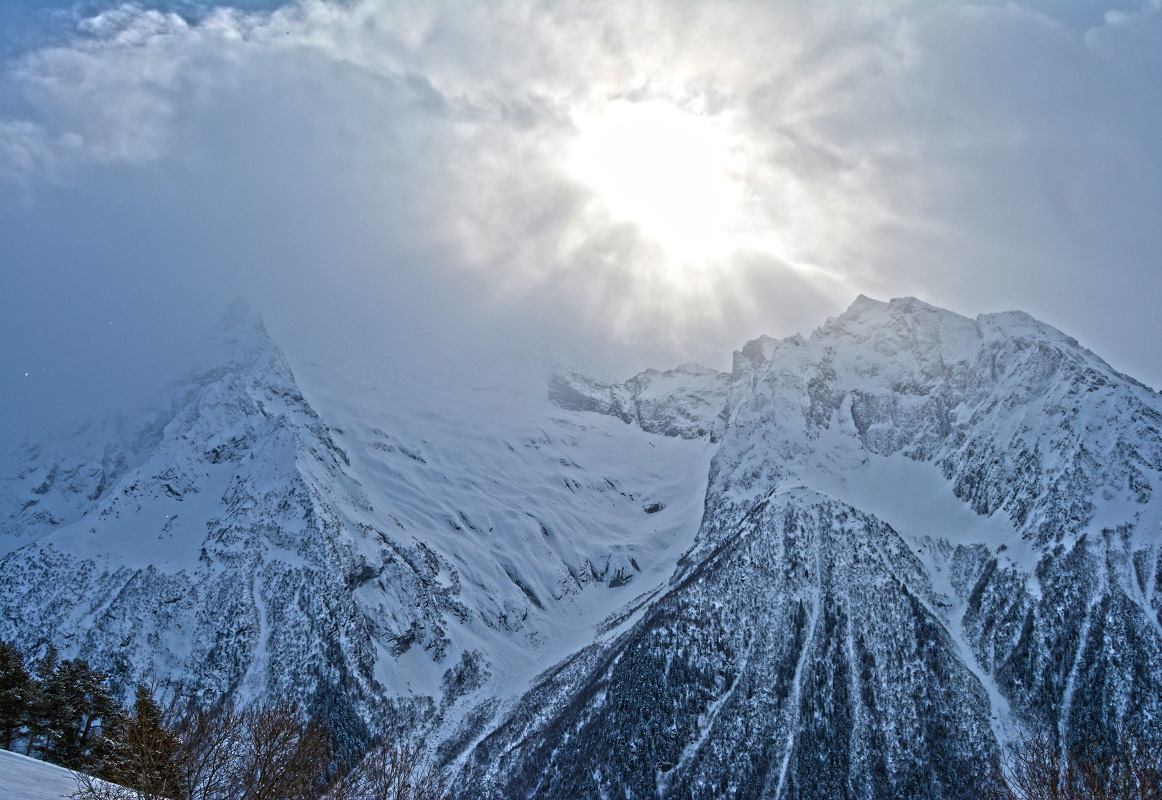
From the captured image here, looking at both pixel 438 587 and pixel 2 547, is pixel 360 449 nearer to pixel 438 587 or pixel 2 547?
pixel 438 587

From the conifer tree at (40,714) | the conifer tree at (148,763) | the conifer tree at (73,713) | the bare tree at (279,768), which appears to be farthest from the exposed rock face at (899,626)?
the conifer tree at (148,763)

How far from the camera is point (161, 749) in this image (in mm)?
29984

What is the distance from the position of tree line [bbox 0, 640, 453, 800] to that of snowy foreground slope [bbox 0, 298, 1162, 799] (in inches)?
2736

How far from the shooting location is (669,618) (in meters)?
121

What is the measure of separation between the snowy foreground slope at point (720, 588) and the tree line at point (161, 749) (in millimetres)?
69483

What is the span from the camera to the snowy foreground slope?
10494 centimetres

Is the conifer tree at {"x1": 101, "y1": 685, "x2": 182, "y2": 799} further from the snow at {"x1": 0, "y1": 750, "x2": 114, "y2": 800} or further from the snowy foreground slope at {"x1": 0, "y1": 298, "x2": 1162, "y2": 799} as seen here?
the snowy foreground slope at {"x1": 0, "y1": 298, "x2": 1162, "y2": 799}

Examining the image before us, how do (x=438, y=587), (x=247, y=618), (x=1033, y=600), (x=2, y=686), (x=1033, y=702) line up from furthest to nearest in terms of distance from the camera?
(x=438, y=587) < (x=247, y=618) < (x=1033, y=600) < (x=1033, y=702) < (x=2, y=686)

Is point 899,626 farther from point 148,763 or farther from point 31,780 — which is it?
point 31,780

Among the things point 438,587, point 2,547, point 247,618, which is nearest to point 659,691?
point 438,587

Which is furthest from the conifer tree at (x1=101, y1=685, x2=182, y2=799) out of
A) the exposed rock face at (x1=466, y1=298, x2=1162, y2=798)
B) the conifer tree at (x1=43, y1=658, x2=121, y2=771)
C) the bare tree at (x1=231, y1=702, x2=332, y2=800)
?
the exposed rock face at (x1=466, y1=298, x2=1162, y2=798)

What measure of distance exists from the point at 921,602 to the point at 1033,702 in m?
20.6

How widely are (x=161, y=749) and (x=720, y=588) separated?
10463 centimetres

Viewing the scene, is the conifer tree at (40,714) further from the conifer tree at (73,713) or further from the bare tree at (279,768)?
the bare tree at (279,768)
